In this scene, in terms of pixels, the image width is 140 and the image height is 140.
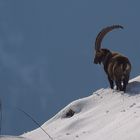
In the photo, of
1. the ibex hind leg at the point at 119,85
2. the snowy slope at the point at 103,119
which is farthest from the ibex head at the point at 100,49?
the ibex hind leg at the point at 119,85

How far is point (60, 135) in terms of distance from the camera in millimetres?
11945

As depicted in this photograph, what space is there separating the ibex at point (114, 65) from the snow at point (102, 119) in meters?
0.30

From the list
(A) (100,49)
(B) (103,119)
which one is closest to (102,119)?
(B) (103,119)

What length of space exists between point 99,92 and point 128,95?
1.68m

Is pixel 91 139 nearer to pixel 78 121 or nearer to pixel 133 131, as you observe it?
pixel 133 131

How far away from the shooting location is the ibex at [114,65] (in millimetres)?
15125

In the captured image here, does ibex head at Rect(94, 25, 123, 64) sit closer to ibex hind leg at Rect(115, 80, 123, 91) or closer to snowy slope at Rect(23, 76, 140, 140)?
snowy slope at Rect(23, 76, 140, 140)

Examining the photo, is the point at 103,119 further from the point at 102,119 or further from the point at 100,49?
the point at 100,49

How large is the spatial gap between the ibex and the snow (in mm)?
297

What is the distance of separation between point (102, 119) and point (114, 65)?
3749 millimetres

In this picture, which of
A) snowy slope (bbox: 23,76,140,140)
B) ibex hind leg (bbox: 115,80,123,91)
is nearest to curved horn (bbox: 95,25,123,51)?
snowy slope (bbox: 23,76,140,140)

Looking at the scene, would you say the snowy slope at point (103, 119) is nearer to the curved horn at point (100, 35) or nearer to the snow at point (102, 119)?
the snow at point (102, 119)

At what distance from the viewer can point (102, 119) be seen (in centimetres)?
1210

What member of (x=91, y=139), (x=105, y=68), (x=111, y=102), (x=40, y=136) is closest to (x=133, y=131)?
(x=91, y=139)
